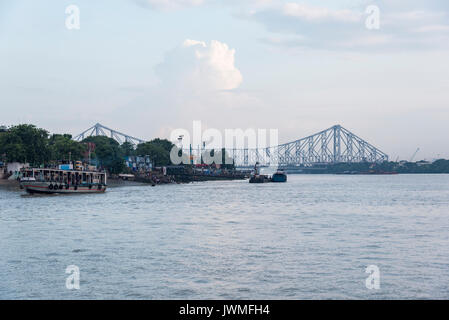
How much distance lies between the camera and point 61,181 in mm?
94812

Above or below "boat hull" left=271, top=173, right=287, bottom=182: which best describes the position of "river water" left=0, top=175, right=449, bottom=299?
below

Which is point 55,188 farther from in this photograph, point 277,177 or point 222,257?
point 277,177

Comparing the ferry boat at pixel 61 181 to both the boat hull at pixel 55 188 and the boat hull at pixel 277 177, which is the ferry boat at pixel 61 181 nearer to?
the boat hull at pixel 55 188

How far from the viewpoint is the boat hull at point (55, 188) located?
264 feet

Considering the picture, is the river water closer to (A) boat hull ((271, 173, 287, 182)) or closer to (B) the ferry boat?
(B) the ferry boat

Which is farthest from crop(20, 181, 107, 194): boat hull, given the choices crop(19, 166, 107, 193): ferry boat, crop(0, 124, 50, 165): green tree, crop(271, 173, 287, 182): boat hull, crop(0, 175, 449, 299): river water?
crop(271, 173, 287, 182): boat hull

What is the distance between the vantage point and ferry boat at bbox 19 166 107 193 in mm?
81938

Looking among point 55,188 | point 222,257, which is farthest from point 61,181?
point 222,257

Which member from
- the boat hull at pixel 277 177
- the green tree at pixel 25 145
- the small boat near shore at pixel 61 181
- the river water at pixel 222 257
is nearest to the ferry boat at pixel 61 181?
A: the small boat near shore at pixel 61 181

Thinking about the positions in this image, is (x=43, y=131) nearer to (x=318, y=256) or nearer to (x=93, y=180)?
(x=93, y=180)

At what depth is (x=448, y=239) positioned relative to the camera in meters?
34.8
